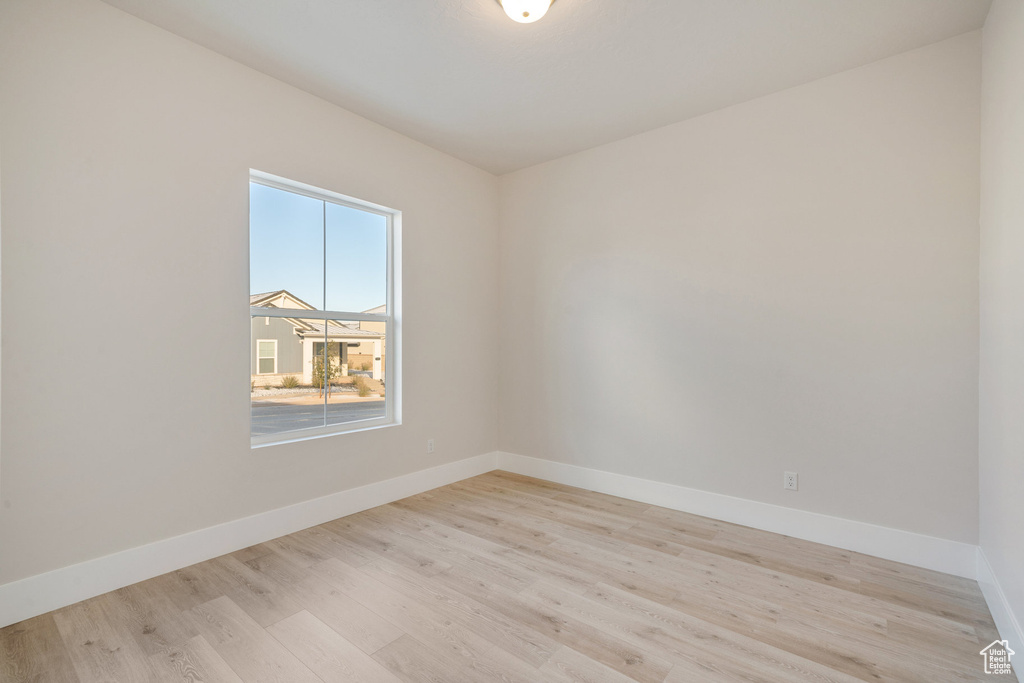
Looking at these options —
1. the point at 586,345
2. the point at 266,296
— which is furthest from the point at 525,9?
the point at 586,345

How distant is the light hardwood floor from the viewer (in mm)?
1798

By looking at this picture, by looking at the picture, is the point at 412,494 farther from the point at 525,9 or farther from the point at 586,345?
the point at 525,9

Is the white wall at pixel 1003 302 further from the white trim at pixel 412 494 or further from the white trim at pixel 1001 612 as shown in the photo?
the white trim at pixel 412 494

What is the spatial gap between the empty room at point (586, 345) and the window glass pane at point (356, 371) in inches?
1.3

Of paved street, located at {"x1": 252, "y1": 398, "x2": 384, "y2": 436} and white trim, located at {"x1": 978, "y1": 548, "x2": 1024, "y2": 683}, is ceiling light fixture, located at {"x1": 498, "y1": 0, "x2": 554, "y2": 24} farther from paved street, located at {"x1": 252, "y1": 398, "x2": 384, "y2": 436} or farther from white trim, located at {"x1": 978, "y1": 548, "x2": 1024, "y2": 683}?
white trim, located at {"x1": 978, "y1": 548, "x2": 1024, "y2": 683}

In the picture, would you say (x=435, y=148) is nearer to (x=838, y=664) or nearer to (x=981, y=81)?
(x=981, y=81)

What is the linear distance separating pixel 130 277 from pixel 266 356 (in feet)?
2.81

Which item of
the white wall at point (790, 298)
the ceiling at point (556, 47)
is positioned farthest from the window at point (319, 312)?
the white wall at point (790, 298)

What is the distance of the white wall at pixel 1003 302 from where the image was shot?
1847mm

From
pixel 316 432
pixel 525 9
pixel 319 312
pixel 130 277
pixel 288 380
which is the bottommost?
pixel 316 432

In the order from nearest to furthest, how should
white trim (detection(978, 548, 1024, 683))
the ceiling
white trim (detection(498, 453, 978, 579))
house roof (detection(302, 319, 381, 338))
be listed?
white trim (detection(978, 548, 1024, 683)) < the ceiling < white trim (detection(498, 453, 978, 579)) < house roof (detection(302, 319, 381, 338))

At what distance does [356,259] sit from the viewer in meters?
3.63

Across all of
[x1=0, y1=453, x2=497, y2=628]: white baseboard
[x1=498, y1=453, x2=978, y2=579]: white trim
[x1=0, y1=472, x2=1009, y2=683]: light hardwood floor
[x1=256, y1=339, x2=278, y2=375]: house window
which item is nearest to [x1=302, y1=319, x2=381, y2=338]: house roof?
[x1=256, y1=339, x2=278, y2=375]: house window

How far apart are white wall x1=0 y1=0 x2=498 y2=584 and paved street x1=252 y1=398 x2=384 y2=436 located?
0.52ft
